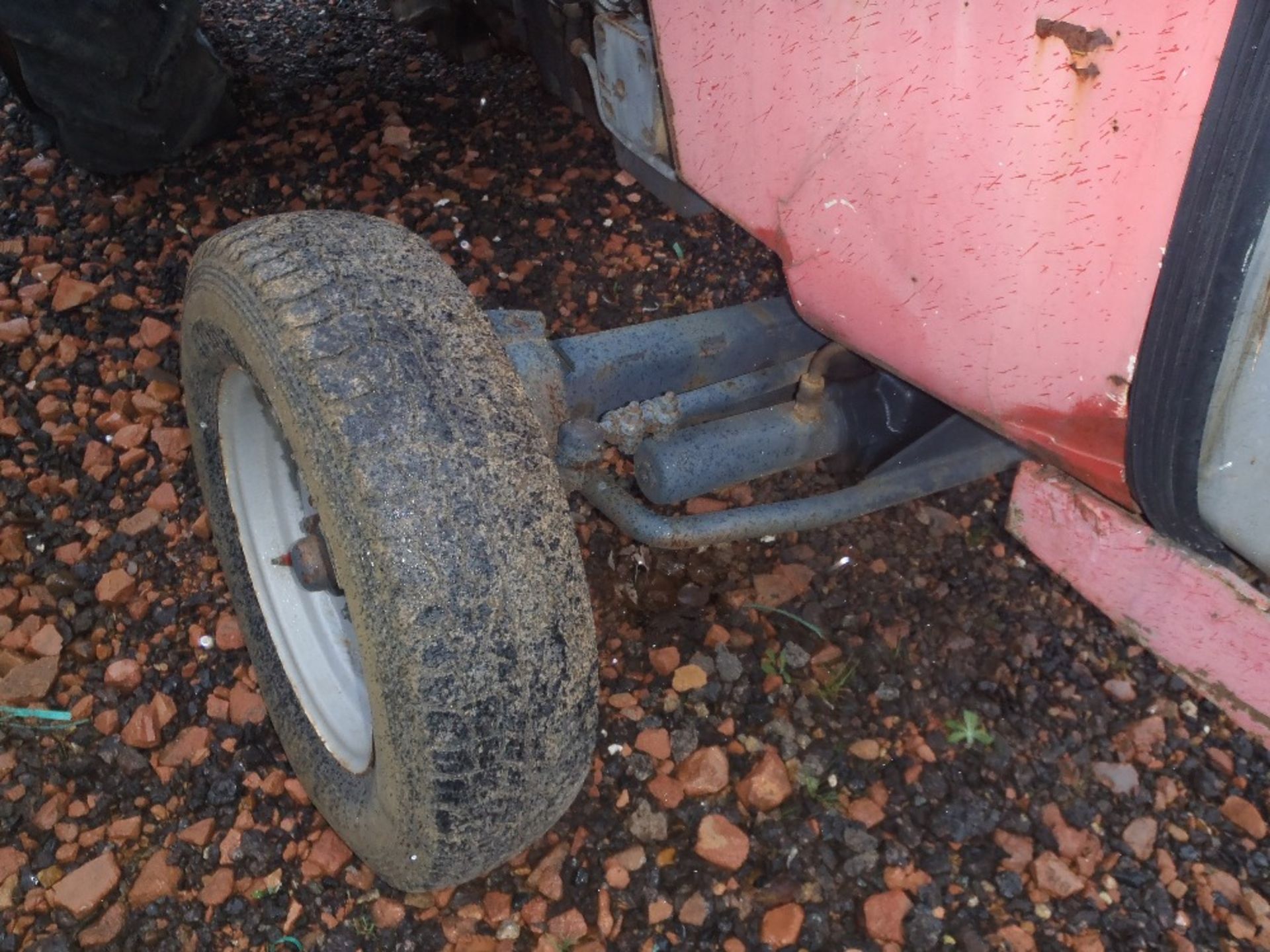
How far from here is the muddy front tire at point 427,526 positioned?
1.21 meters

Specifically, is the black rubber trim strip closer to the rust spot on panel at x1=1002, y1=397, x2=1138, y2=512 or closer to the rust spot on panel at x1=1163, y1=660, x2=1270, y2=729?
the rust spot on panel at x1=1002, y1=397, x2=1138, y2=512

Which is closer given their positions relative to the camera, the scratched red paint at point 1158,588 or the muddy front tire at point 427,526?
the muddy front tire at point 427,526

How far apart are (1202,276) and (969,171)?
0.28 m

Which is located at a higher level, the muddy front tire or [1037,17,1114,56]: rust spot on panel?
[1037,17,1114,56]: rust spot on panel

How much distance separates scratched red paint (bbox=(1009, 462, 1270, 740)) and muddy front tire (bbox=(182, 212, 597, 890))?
0.85 m

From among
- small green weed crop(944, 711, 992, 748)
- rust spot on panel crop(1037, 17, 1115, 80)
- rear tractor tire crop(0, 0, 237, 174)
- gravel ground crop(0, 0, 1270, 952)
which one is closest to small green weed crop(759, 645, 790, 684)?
gravel ground crop(0, 0, 1270, 952)

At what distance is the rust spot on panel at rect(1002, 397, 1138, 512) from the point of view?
124 centimetres

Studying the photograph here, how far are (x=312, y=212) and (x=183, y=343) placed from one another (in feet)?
1.40

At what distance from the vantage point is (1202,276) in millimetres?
1048

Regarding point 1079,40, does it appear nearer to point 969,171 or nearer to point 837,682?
point 969,171

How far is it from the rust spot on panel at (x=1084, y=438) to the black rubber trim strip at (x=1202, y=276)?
27mm

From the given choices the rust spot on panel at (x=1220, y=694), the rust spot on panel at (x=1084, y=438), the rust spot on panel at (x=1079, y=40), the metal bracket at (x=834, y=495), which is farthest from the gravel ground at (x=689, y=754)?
the rust spot on panel at (x=1079, y=40)

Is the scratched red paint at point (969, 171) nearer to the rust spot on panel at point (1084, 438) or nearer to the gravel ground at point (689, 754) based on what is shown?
the rust spot on panel at point (1084, 438)

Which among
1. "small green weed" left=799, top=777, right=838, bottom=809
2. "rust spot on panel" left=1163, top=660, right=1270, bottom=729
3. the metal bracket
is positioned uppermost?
the metal bracket
